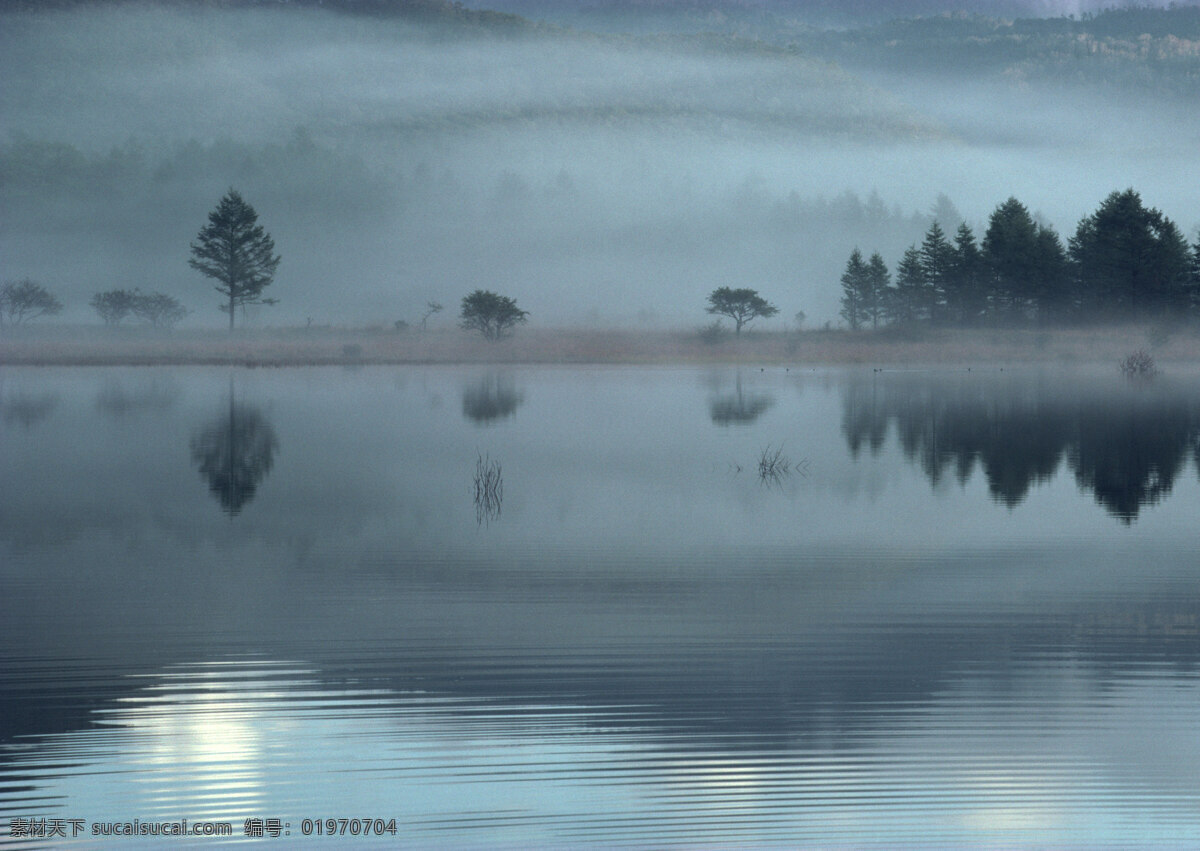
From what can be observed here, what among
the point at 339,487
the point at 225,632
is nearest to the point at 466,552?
the point at 225,632

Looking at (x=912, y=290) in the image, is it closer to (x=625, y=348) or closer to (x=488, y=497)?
(x=625, y=348)

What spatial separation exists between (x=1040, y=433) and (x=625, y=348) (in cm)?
6816

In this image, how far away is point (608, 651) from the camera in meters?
10.6

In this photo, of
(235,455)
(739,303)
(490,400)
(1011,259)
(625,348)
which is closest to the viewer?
(235,455)

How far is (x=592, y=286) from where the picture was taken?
192m

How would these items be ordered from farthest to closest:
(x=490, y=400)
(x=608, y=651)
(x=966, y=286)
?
(x=966, y=286) → (x=490, y=400) → (x=608, y=651)

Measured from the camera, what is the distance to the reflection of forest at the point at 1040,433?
2305 cm

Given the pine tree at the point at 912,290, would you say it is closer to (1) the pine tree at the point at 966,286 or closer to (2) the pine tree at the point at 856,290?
(1) the pine tree at the point at 966,286

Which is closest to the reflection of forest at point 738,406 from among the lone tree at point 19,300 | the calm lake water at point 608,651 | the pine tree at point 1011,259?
the calm lake water at point 608,651

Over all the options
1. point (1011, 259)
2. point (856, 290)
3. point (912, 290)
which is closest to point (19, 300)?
point (856, 290)

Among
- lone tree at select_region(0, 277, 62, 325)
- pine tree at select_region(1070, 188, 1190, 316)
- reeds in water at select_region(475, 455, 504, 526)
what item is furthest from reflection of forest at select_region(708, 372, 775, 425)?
lone tree at select_region(0, 277, 62, 325)

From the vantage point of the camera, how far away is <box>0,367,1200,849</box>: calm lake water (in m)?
7.48

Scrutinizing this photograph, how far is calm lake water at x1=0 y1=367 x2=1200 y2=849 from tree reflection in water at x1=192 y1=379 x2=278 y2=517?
0.19 meters

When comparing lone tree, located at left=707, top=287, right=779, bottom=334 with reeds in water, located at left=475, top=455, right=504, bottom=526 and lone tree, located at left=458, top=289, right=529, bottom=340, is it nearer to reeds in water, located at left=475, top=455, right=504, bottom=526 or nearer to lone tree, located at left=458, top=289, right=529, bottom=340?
lone tree, located at left=458, top=289, right=529, bottom=340
